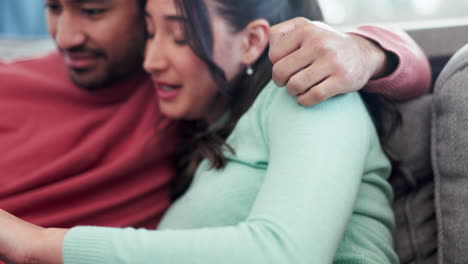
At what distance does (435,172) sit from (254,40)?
0.41 m

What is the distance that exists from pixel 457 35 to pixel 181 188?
662mm

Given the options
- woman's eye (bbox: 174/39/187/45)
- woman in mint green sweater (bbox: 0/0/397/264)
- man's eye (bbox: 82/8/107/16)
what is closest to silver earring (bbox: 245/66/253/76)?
woman in mint green sweater (bbox: 0/0/397/264)

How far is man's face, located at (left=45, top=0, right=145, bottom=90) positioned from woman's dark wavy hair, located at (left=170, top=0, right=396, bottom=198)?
0.28m

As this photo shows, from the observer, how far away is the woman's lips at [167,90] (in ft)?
3.12

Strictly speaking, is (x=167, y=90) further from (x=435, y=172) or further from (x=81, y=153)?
Answer: (x=435, y=172)

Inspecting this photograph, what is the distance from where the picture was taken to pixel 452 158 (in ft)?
2.35

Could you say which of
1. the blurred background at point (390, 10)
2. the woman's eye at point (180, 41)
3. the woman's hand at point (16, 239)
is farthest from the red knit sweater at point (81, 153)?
the blurred background at point (390, 10)

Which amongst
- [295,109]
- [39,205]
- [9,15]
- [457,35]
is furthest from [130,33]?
[9,15]

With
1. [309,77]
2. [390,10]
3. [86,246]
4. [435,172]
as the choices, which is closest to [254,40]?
[309,77]

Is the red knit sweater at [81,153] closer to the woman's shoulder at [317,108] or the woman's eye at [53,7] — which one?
the woman's eye at [53,7]

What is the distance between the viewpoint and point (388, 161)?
32.5 inches

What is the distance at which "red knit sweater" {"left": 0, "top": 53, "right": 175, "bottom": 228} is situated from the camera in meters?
0.97

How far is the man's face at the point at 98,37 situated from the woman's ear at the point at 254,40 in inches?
13.3

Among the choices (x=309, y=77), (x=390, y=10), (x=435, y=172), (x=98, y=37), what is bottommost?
(x=390, y=10)
